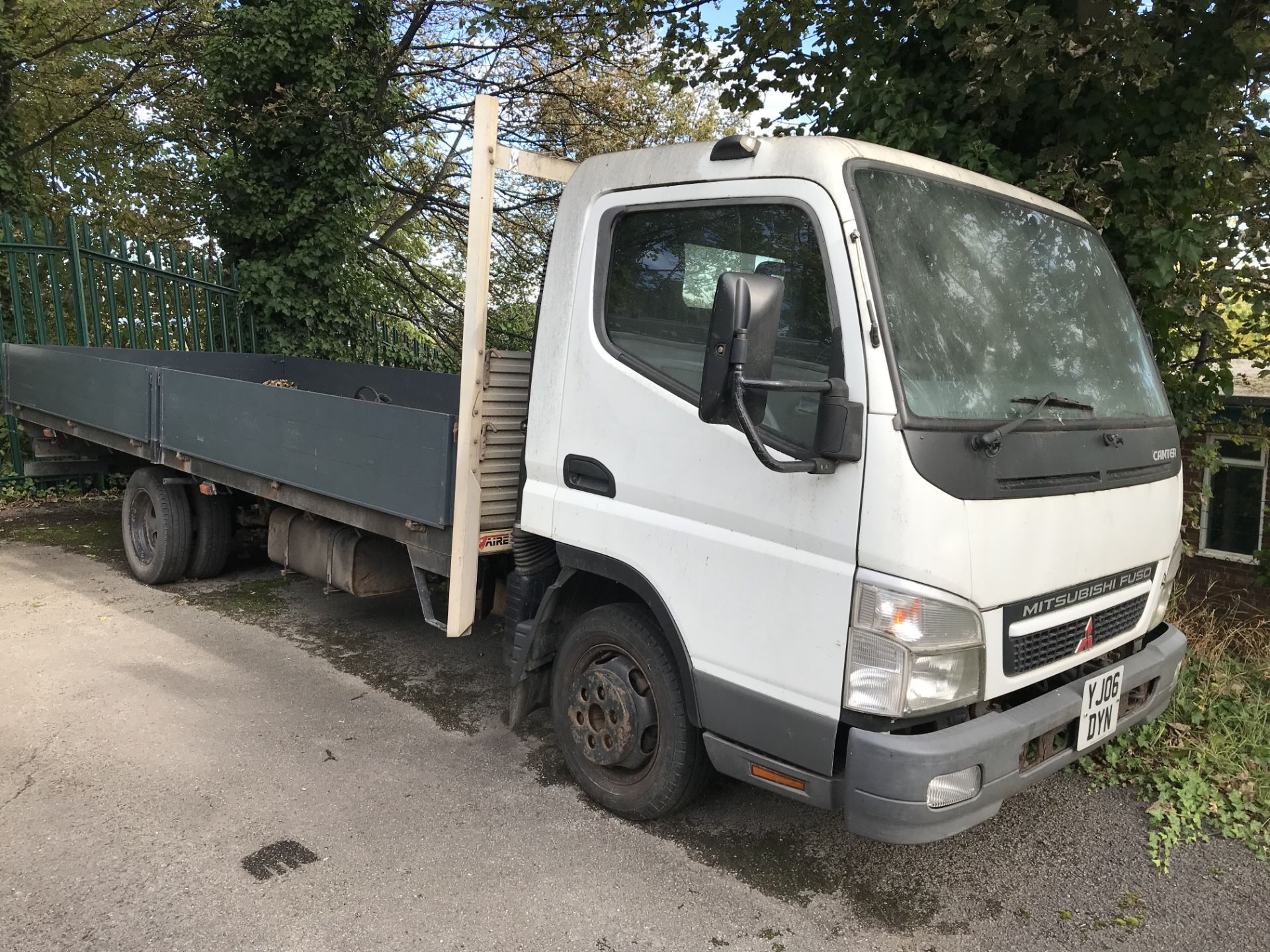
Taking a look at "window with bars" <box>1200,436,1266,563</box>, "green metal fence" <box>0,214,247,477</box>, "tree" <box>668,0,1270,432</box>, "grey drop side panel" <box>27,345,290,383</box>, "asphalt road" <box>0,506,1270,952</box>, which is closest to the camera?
"asphalt road" <box>0,506,1270,952</box>

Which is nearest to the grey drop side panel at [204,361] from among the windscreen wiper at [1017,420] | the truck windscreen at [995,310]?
the truck windscreen at [995,310]

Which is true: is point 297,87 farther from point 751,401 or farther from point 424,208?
point 751,401

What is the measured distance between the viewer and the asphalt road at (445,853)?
2.90 meters

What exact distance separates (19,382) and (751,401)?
23.5 feet

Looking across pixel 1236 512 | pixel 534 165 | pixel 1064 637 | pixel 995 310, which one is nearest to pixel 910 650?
pixel 1064 637

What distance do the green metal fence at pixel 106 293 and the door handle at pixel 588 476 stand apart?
7726 millimetres

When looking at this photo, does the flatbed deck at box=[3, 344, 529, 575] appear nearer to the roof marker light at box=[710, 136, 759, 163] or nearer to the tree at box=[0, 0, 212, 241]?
the roof marker light at box=[710, 136, 759, 163]

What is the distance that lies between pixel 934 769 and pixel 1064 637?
29.2 inches

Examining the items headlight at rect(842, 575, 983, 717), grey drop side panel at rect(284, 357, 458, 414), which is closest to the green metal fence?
grey drop side panel at rect(284, 357, 458, 414)

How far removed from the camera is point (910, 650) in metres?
2.53

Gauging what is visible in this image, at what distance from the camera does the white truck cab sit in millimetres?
2561

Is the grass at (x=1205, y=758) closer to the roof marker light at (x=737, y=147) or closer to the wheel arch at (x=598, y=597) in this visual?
the wheel arch at (x=598, y=597)

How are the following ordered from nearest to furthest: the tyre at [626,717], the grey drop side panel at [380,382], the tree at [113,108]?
the tyre at [626,717] → the grey drop side panel at [380,382] → the tree at [113,108]

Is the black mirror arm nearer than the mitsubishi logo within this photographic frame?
Yes
